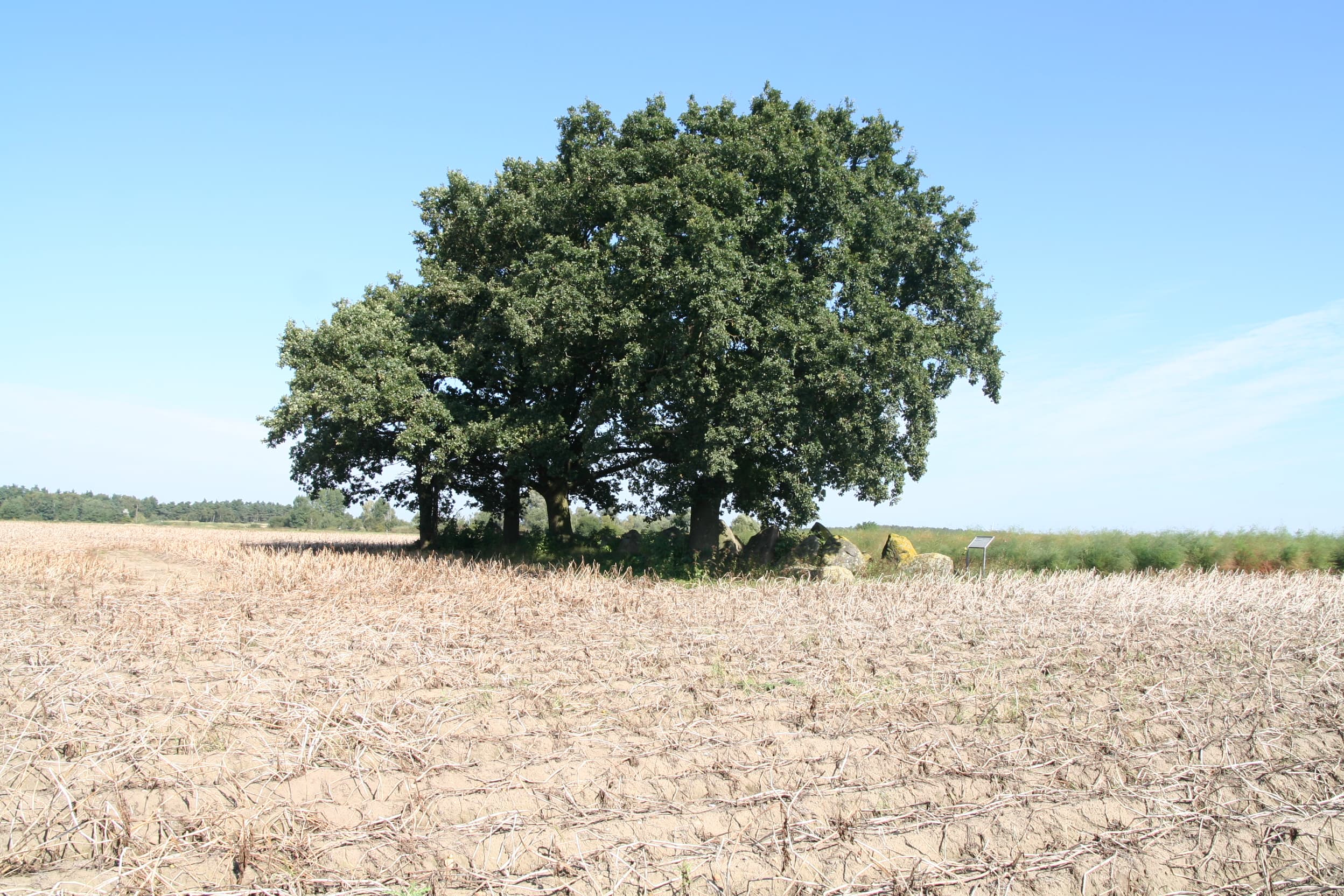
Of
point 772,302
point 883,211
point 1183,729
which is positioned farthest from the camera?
point 883,211

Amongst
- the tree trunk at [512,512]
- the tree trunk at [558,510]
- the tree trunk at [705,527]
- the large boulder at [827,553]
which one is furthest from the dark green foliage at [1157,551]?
the tree trunk at [512,512]

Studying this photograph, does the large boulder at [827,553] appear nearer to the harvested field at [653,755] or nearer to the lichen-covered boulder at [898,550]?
the lichen-covered boulder at [898,550]

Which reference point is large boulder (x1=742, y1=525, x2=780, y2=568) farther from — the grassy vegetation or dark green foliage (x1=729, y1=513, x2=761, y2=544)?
dark green foliage (x1=729, y1=513, x2=761, y2=544)

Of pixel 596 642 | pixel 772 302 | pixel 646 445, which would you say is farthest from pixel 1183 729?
pixel 646 445

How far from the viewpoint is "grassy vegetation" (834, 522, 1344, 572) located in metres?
29.3

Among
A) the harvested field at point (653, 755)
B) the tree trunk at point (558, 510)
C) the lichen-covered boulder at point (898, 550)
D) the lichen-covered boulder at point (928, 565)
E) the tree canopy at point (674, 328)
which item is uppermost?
the tree canopy at point (674, 328)

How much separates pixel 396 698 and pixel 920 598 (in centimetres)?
1099

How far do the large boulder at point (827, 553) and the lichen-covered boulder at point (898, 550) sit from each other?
1040 millimetres

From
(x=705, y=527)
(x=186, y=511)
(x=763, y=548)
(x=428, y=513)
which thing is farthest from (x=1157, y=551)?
(x=186, y=511)

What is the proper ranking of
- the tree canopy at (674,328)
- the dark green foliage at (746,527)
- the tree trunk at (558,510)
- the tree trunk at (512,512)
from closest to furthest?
the tree canopy at (674,328) → the tree trunk at (558,510) → the tree trunk at (512,512) → the dark green foliage at (746,527)

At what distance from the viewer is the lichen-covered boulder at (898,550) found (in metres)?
26.1

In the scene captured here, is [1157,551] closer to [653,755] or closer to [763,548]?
[763,548]

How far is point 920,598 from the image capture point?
51.9 ft

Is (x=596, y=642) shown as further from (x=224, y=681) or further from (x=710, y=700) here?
(x=224, y=681)
